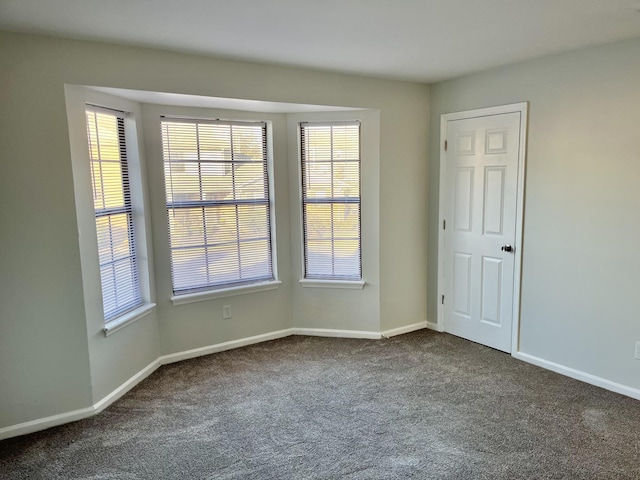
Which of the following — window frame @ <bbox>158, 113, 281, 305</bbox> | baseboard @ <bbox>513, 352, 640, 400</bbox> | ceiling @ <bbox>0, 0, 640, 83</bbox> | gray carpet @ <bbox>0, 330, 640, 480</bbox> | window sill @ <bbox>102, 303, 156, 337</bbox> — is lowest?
gray carpet @ <bbox>0, 330, 640, 480</bbox>

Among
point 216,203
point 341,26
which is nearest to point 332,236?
point 216,203

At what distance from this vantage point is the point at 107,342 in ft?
9.55

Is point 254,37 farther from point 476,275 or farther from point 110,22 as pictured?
point 476,275

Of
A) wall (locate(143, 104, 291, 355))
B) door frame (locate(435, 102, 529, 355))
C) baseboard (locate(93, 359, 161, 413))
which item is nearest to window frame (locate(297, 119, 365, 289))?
wall (locate(143, 104, 291, 355))

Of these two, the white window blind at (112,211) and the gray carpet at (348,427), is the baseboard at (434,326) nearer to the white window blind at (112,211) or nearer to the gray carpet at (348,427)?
the gray carpet at (348,427)

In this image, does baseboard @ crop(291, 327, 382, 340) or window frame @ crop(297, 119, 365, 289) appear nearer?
window frame @ crop(297, 119, 365, 289)

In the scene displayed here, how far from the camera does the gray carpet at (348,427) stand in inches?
87.6

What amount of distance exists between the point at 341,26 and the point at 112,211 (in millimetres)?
2000

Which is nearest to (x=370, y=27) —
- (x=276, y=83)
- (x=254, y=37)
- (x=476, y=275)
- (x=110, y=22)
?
(x=254, y=37)

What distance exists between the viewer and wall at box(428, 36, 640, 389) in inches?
111

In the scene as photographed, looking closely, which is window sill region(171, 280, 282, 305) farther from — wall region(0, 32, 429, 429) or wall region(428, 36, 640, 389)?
wall region(428, 36, 640, 389)

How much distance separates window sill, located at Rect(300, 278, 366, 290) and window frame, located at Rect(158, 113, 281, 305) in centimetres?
27

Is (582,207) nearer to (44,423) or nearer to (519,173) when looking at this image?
(519,173)

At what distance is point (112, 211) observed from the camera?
10.0 ft
